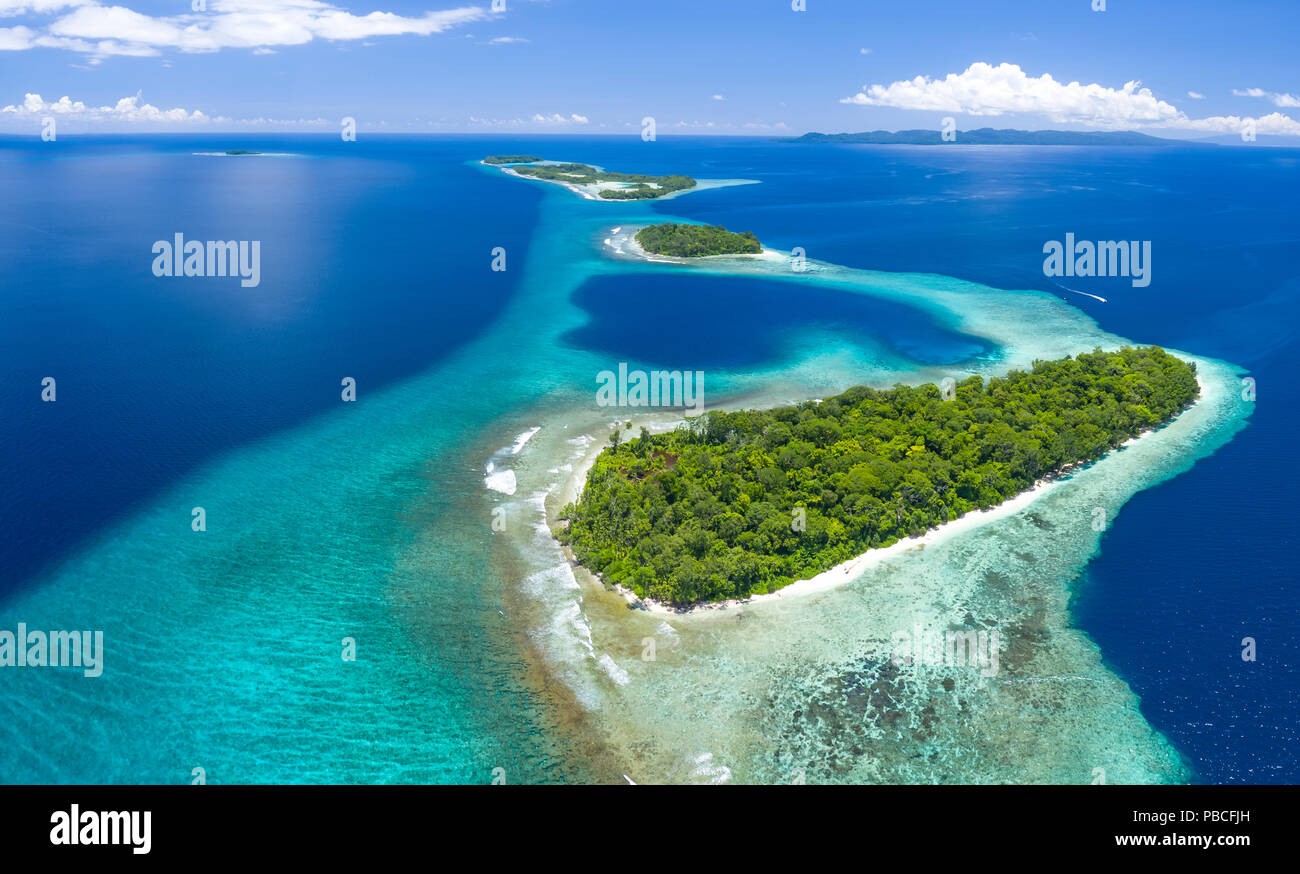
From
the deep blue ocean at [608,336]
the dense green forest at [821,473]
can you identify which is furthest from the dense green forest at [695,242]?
the dense green forest at [821,473]

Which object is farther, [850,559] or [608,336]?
[608,336]

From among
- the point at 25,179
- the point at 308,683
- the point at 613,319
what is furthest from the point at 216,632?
the point at 25,179

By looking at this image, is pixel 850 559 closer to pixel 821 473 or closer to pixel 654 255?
Answer: pixel 821 473

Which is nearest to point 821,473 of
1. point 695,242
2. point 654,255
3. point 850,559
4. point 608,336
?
point 850,559

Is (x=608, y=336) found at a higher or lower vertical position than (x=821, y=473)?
higher

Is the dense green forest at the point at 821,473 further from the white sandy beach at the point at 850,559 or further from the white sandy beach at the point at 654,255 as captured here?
the white sandy beach at the point at 654,255

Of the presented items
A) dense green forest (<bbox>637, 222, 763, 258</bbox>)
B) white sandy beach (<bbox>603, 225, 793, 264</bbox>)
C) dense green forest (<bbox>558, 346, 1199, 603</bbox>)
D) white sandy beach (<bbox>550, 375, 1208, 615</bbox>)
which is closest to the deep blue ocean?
white sandy beach (<bbox>550, 375, 1208, 615</bbox>)
